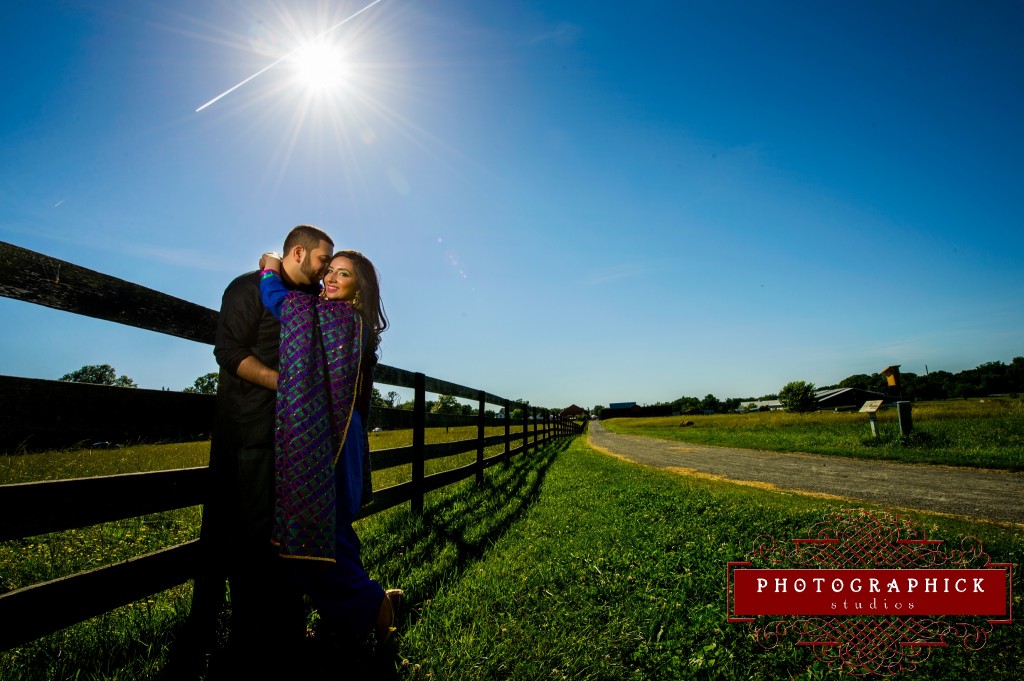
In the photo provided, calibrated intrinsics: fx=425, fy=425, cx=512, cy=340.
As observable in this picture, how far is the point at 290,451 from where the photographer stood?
5.56 ft

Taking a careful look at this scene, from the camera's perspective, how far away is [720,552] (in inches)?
132

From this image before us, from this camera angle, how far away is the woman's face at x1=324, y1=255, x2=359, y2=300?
2164 mm

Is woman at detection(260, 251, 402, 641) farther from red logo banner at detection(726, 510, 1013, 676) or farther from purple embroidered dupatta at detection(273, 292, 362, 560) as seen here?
red logo banner at detection(726, 510, 1013, 676)

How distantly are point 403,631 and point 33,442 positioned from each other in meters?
1.79

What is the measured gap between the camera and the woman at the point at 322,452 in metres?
1.69

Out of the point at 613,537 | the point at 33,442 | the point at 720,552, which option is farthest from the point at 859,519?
the point at 33,442

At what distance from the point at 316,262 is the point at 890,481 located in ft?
31.1

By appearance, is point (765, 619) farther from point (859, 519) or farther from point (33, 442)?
point (33, 442)

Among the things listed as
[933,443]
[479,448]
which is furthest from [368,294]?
[933,443]

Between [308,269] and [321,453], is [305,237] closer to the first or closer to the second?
[308,269]

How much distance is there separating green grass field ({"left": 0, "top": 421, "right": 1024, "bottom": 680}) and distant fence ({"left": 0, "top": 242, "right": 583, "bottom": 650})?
1.06 feet

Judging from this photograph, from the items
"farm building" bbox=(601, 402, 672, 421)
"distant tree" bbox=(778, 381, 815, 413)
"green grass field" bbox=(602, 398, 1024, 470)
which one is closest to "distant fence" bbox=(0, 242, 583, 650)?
"green grass field" bbox=(602, 398, 1024, 470)

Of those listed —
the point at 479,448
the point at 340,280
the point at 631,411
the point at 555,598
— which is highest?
the point at 340,280

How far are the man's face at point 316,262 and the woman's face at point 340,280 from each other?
3.9 inches
